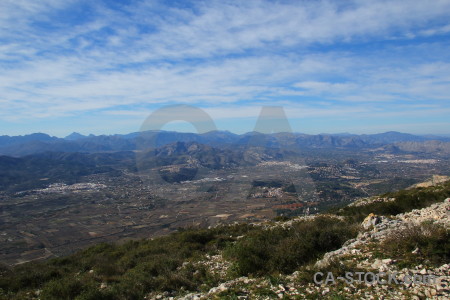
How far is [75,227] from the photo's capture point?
56.8 meters

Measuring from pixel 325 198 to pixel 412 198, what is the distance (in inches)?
2028

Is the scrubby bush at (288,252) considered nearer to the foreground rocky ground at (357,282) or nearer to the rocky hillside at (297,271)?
the rocky hillside at (297,271)

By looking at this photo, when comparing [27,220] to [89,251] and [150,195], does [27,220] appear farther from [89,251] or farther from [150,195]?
[89,251]

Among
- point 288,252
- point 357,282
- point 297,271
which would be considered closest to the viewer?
point 357,282

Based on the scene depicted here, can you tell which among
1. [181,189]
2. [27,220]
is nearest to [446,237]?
[27,220]

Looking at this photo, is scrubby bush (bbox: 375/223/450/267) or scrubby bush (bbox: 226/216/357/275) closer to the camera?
scrubby bush (bbox: 375/223/450/267)

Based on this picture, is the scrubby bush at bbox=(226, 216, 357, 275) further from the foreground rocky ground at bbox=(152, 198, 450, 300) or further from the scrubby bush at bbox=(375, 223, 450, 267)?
the scrubby bush at bbox=(375, 223, 450, 267)

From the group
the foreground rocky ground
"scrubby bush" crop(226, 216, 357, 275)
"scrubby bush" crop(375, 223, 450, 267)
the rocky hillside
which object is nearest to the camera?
the foreground rocky ground

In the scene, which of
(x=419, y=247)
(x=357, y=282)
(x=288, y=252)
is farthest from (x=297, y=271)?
(x=419, y=247)

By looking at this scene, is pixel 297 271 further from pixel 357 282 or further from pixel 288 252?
pixel 357 282

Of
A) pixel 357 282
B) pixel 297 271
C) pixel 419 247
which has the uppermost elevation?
pixel 419 247

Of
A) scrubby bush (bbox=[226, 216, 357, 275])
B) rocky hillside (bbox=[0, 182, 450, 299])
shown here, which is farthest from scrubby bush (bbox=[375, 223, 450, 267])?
scrubby bush (bbox=[226, 216, 357, 275])

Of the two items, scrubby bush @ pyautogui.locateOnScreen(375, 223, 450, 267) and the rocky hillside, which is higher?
scrubby bush @ pyautogui.locateOnScreen(375, 223, 450, 267)

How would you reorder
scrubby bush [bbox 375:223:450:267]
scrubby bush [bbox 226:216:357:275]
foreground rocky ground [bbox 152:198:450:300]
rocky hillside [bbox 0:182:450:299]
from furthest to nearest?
scrubby bush [bbox 226:216:357:275], scrubby bush [bbox 375:223:450:267], rocky hillside [bbox 0:182:450:299], foreground rocky ground [bbox 152:198:450:300]
